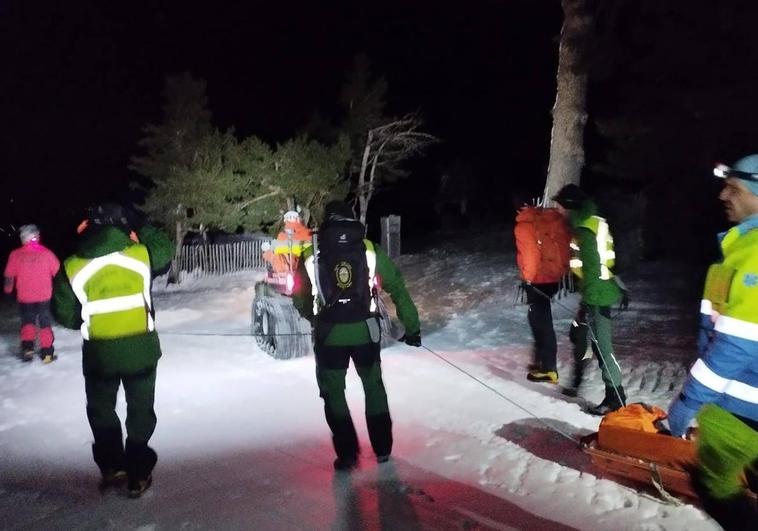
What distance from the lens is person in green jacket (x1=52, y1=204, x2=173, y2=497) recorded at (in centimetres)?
462

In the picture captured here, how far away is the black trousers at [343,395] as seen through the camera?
16.7 feet

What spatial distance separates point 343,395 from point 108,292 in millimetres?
1792

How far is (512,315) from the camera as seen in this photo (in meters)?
11.1

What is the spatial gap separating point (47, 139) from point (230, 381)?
86.7 ft

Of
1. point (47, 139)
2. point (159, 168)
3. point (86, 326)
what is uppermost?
point (47, 139)

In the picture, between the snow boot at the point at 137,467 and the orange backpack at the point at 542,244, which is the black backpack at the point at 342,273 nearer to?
the snow boot at the point at 137,467

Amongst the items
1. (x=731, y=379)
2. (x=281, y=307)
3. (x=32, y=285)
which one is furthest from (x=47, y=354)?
(x=731, y=379)

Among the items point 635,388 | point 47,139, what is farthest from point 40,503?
point 47,139

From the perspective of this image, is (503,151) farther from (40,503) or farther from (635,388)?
(40,503)

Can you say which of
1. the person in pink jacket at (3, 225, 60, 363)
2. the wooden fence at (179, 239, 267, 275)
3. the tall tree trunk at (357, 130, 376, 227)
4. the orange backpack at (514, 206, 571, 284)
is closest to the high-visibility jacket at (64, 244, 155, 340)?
the orange backpack at (514, 206, 571, 284)

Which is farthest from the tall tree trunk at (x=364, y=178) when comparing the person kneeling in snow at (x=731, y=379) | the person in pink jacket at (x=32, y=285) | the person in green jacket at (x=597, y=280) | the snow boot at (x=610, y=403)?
the person kneeling in snow at (x=731, y=379)

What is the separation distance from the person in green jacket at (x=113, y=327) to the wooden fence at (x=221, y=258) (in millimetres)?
15647

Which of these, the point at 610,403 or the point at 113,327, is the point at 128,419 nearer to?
the point at 113,327

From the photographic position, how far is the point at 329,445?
5637mm
